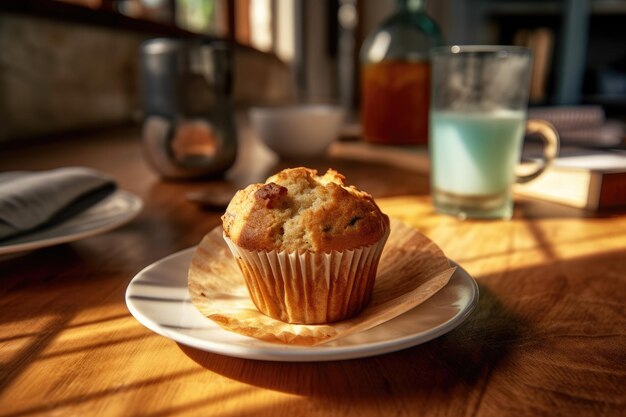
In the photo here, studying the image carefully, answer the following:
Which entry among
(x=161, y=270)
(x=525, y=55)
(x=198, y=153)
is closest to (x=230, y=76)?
(x=198, y=153)

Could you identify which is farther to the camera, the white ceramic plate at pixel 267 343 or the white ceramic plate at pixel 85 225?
the white ceramic plate at pixel 85 225

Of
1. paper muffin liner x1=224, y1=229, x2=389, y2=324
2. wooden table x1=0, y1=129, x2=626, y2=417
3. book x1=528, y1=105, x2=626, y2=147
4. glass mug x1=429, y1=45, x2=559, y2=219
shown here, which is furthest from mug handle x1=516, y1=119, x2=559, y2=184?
book x1=528, y1=105, x2=626, y2=147

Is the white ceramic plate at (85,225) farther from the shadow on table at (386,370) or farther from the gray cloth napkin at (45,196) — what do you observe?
the shadow on table at (386,370)

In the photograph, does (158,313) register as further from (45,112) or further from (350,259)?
(45,112)

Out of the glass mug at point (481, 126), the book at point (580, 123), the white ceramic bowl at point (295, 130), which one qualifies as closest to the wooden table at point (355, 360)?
the glass mug at point (481, 126)

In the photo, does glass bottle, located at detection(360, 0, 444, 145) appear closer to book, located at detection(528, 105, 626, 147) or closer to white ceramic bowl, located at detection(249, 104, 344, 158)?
white ceramic bowl, located at detection(249, 104, 344, 158)
